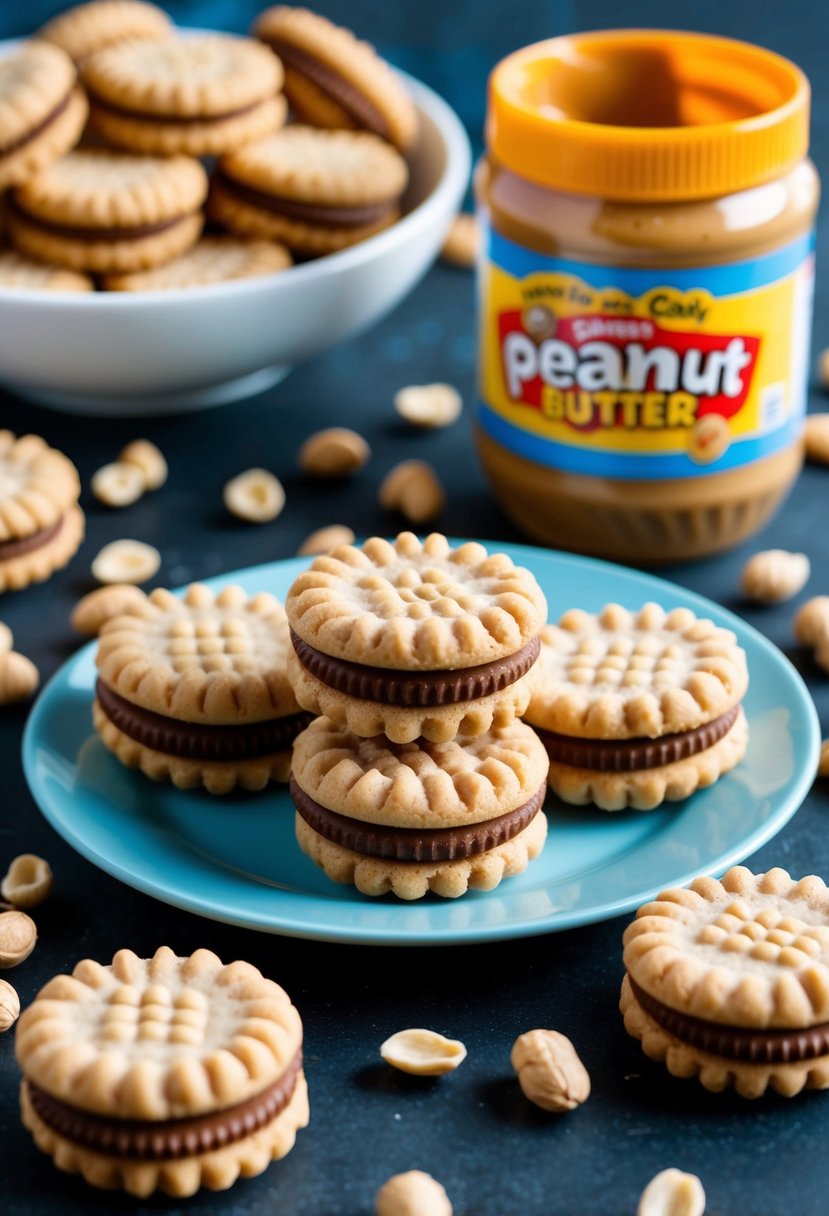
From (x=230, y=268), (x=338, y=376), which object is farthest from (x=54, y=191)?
(x=338, y=376)

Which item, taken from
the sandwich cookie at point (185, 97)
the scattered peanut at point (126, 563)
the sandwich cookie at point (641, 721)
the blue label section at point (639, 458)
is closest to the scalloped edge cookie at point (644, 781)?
the sandwich cookie at point (641, 721)

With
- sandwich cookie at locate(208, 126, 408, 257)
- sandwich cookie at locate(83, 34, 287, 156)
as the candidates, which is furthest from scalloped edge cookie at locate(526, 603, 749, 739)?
sandwich cookie at locate(83, 34, 287, 156)

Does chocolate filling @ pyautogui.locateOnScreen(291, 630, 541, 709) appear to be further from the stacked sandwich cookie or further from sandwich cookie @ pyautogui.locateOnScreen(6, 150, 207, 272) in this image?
sandwich cookie @ pyautogui.locateOnScreen(6, 150, 207, 272)

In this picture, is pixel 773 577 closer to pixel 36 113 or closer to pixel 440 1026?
pixel 440 1026

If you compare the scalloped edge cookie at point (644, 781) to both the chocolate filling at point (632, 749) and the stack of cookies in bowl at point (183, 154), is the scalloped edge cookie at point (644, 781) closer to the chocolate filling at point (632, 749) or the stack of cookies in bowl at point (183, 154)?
the chocolate filling at point (632, 749)

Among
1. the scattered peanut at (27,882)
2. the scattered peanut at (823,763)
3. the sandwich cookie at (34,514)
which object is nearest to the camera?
the scattered peanut at (27,882)

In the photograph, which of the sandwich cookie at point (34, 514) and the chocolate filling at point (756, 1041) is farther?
the sandwich cookie at point (34, 514)

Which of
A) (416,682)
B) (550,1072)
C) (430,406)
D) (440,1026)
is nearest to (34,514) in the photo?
(430,406)

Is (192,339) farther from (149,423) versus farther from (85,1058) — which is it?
(85,1058)
